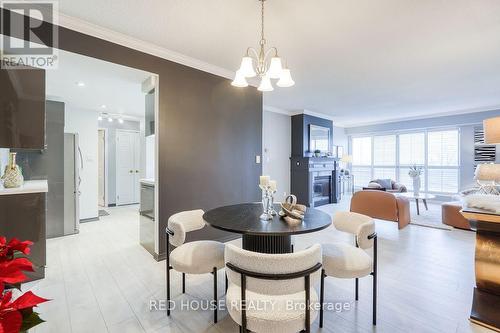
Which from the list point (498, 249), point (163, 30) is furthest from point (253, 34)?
point (498, 249)

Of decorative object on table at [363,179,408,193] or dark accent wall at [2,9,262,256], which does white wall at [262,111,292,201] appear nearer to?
dark accent wall at [2,9,262,256]

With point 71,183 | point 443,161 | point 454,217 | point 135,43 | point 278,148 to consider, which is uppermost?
point 135,43

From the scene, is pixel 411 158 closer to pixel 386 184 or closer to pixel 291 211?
pixel 386 184

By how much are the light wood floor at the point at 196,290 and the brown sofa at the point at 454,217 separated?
2.17 ft

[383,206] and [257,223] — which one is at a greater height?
[257,223]

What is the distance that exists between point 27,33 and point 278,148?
5.07 m

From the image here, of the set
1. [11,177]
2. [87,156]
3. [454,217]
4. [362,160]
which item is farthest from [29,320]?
[362,160]

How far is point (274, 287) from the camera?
3.85 ft

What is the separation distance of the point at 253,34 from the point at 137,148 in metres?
5.42

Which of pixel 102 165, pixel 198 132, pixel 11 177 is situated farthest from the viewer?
pixel 102 165

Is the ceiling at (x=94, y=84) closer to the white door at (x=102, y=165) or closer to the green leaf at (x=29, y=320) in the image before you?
the white door at (x=102, y=165)

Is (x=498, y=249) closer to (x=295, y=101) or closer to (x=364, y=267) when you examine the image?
(x=364, y=267)

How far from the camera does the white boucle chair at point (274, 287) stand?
3.81 feet

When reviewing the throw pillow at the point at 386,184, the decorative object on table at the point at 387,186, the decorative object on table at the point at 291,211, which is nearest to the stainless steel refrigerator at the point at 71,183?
the decorative object on table at the point at 291,211
